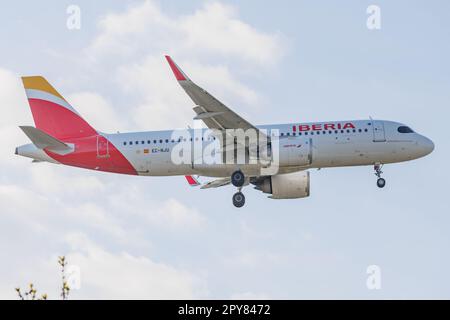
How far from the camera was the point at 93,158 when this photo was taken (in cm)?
4750

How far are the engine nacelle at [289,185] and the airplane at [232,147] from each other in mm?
939

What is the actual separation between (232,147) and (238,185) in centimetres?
228

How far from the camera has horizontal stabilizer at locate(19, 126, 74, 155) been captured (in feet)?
148

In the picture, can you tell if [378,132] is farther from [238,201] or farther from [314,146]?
[238,201]

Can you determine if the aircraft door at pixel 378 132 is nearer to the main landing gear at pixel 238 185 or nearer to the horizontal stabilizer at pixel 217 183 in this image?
the main landing gear at pixel 238 185

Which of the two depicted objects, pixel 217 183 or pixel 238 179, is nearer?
pixel 238 179

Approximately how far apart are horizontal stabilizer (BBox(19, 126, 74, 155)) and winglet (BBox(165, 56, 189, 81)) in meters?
9.91

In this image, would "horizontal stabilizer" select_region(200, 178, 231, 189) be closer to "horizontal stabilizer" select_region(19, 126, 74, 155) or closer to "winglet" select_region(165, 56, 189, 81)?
"horizontal stabilizer" select_region(19, 126, 74, 155)

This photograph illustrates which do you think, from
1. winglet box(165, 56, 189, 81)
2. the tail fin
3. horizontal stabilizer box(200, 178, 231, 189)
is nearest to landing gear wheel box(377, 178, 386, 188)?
horizontal stabilizer box(200, 178, 231, 189)

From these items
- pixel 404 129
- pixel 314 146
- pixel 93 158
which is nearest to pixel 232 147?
pixel 314 146

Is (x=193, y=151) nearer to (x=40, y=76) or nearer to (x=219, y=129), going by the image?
(x=219, y=129)
